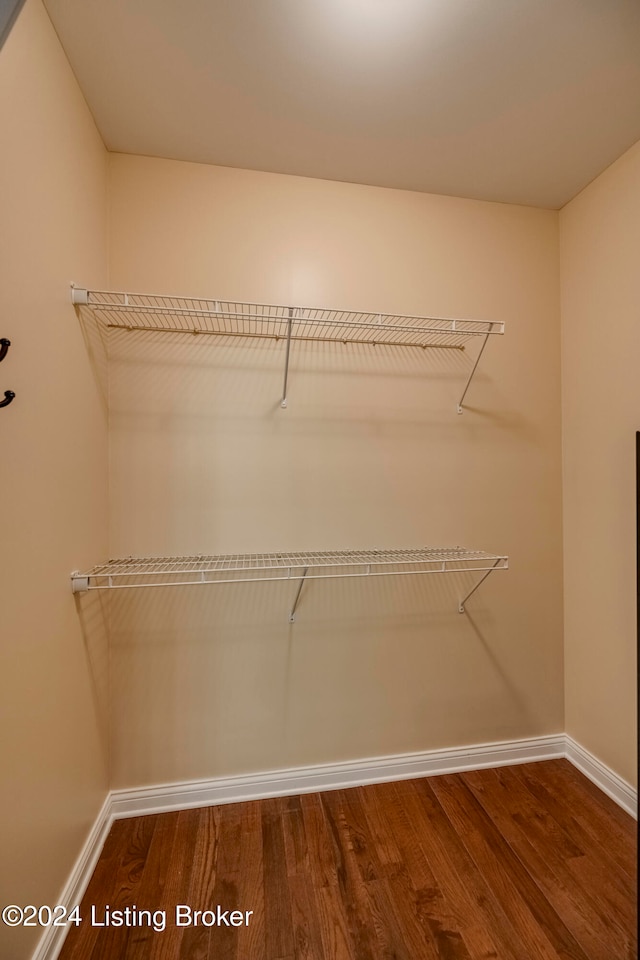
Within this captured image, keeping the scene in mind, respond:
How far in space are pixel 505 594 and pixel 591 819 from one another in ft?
2.80

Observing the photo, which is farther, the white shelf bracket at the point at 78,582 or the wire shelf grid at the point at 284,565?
the wire shelf grid at the point at 284,565

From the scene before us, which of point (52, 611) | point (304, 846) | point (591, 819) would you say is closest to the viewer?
point (52, 611)

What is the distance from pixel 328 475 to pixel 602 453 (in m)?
1.17

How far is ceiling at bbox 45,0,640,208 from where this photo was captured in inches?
43.2

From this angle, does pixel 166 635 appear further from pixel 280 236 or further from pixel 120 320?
pixel 280 236

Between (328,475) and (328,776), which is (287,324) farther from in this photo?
(328,776)

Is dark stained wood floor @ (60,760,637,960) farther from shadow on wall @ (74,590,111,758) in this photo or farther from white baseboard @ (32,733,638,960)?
shadow on wall @ (74,590,111,758)

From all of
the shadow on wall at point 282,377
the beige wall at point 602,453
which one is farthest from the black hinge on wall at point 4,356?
the beige wall at point 602,453

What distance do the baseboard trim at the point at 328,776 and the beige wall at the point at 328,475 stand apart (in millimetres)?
44

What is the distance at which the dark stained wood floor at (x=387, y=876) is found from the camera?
111 centimetres

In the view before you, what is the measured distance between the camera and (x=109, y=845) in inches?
55.9

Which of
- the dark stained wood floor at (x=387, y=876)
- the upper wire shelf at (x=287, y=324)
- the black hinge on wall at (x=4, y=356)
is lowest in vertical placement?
the dark stained wood floor at (x=387, y=876)

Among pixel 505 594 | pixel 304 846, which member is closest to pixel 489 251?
pixel 505 594

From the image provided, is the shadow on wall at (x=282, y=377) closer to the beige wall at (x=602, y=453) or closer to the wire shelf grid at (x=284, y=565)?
the beige wall at (x=602, y=453)
